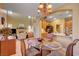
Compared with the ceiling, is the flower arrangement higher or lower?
lower

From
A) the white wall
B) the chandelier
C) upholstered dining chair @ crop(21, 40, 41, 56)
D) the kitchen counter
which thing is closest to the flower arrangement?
the kitchen counter

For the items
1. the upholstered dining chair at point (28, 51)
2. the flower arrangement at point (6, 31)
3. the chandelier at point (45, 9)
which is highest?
the chandelier at point (45, 9)

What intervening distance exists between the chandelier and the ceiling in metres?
0.06

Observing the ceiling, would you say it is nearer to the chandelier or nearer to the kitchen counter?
the chandelier

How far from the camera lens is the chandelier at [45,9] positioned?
255 cm

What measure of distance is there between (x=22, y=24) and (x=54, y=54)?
0.77 metres

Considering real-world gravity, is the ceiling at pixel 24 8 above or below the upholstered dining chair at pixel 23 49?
above

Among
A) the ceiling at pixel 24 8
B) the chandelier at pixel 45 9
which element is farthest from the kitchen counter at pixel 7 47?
the chandelier at pixel 45 9

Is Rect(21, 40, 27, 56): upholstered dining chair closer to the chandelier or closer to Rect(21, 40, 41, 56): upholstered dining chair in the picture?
Rect(21, 40, 41, 56): upholstered dining chair

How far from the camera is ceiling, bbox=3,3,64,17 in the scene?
254 cm

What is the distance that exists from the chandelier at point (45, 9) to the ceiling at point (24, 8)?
0.21ft

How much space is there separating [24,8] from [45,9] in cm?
37

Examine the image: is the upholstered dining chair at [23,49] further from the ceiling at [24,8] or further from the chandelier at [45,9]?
the chandelier at [45,9]

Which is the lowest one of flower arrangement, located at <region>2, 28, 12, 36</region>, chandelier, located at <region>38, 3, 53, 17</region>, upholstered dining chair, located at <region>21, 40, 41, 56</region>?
upholstered dining chair, located at <region>21, 40, 41, 56</region>
